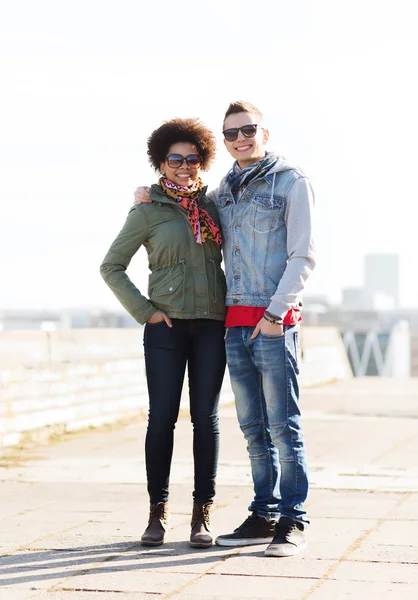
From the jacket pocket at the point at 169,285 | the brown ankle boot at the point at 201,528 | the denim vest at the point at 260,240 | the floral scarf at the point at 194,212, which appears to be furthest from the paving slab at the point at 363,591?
the floral scarf at the point at 194,212

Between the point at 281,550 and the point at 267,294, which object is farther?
the point at 267,294

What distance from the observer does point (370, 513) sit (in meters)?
5.98

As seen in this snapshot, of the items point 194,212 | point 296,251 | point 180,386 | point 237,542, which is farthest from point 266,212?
point 237,542

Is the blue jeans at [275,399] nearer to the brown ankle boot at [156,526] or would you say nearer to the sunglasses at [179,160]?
the brown ankle boot at [156,526]

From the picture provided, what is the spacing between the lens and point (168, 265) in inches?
201

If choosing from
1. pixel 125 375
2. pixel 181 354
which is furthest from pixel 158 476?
pixel 125 375

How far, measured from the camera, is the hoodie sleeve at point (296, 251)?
15.7 ft

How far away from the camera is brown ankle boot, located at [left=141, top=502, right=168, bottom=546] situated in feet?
16.5

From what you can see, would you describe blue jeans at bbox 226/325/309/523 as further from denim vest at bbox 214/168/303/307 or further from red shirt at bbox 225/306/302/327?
denim vest at bbox 214/168/303/307

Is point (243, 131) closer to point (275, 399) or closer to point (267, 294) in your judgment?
point (267, 294)

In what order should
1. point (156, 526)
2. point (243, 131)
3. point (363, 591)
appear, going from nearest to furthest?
1. point (363, 591)
2. point (243, 131)
3. point (156, 526)

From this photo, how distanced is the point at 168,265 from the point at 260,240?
0.46 meters

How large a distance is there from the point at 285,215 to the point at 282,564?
4.82 feet

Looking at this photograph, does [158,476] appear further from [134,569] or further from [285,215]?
[285,215]
